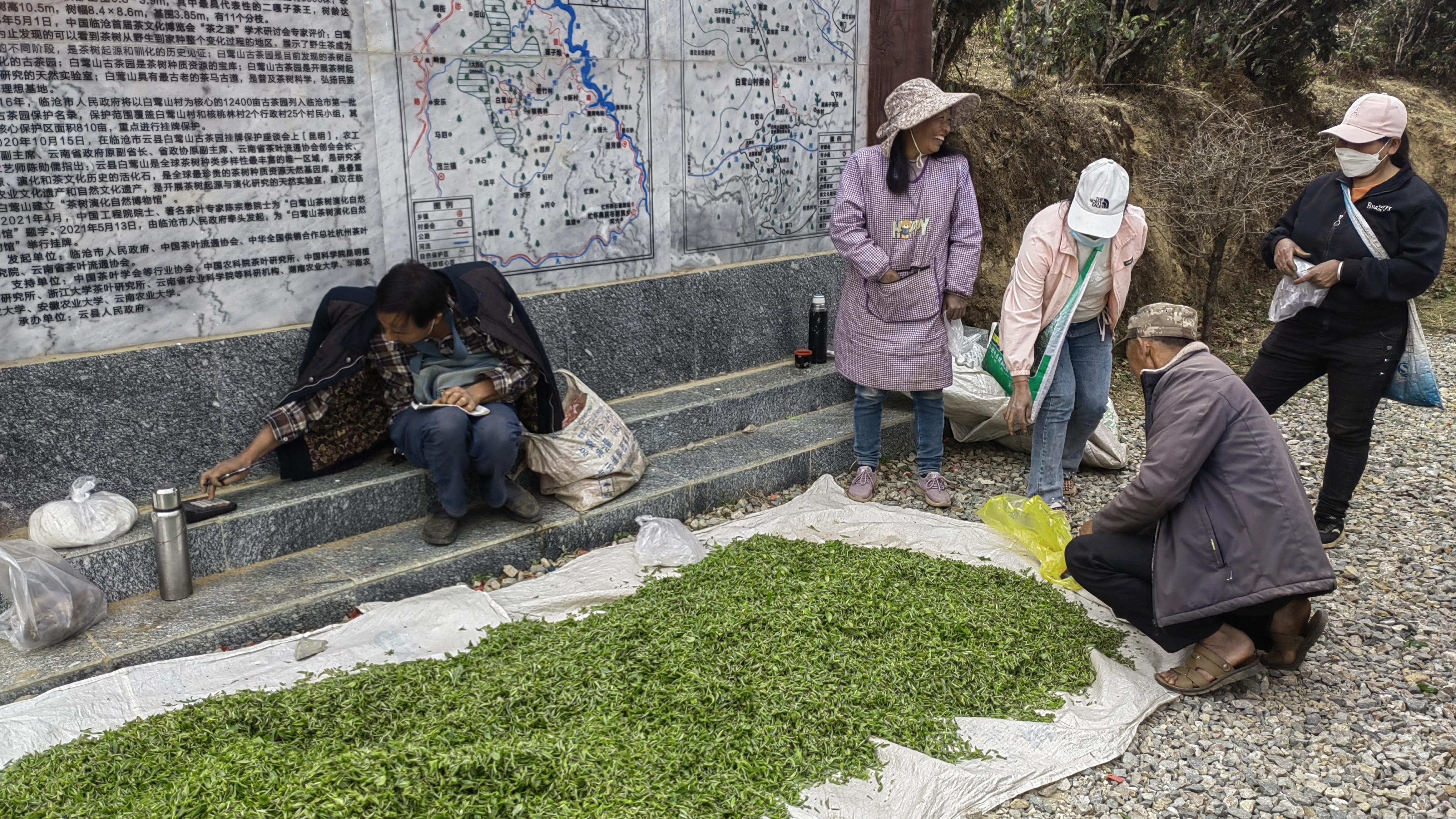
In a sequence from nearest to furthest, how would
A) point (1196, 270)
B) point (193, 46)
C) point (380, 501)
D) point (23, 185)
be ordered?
point (23, 185), point (193, 46), point (380, 501), point (1196, 270)

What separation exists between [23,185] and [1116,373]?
6453 mm

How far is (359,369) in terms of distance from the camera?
13.8 ft

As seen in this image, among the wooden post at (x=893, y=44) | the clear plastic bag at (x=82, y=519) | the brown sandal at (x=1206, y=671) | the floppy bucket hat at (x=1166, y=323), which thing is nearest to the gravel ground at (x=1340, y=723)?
the brown sandal at (x=1206, y=671)

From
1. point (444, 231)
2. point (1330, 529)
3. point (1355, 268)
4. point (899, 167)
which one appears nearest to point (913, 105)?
point (899, 167)

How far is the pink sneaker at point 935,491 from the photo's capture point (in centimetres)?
504

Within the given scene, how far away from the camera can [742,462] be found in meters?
5.18

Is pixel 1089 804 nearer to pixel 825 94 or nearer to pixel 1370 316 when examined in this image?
pixel 1370 316

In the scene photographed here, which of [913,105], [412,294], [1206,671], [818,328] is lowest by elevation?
[1206,671]

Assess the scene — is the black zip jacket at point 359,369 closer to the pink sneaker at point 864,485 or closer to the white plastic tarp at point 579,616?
the white plastic tarp at point 579,616

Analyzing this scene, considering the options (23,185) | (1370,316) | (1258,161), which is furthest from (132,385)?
(1258,161)

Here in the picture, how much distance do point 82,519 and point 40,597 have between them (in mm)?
383

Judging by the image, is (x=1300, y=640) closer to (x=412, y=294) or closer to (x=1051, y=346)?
(x=1051, y=346)

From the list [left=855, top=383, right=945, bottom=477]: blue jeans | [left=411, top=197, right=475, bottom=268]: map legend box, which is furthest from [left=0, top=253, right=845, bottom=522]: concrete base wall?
[left=855, top=383, right=945, bottom=477]: blue jeans

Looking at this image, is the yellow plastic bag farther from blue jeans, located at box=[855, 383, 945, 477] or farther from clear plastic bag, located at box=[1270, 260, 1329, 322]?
clear plastic bag, located at box=[1270, 260, 1329, 322]
